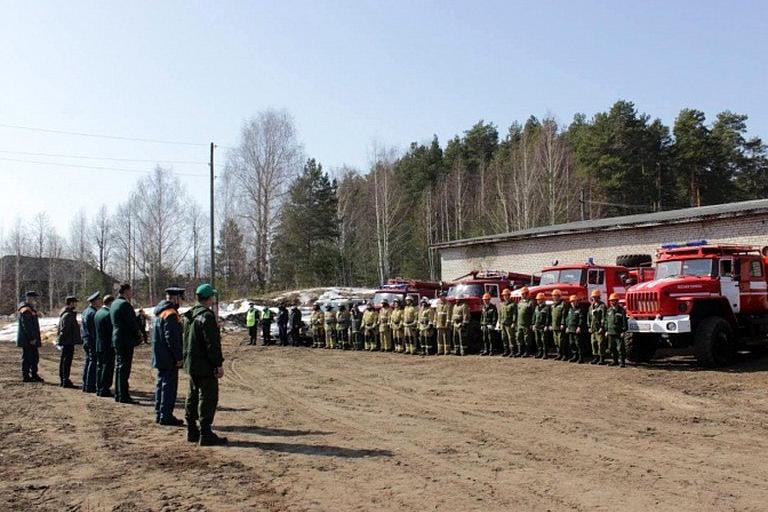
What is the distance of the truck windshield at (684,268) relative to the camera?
14852mm

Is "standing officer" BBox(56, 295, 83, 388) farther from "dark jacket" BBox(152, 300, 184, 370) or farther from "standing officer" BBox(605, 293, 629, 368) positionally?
"standing officer" BBox(605, 293, 629, 368)

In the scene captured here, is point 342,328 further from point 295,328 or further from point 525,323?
point 525,323

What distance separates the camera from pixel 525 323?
56.4 ft

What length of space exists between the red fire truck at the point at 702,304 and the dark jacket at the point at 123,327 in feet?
32.9

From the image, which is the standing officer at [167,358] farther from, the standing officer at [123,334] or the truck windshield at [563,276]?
the truck windshield at [563,276]

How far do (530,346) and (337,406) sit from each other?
849cm

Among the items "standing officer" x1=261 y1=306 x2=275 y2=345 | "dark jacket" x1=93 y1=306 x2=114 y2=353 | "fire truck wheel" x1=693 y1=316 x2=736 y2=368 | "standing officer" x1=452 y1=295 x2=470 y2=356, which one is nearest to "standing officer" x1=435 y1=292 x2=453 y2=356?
"standing officer" x1=452 y1=295 x2=470 y2=356

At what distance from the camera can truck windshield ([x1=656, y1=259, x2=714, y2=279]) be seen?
14.9 meters

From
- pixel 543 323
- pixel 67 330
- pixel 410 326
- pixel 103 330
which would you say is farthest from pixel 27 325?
pixel 543 323

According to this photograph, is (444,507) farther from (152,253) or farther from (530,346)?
(152,253)

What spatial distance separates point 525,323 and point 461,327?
7.67 feet

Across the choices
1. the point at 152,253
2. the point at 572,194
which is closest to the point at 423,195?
the point at 572,194

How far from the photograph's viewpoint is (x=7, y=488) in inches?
241

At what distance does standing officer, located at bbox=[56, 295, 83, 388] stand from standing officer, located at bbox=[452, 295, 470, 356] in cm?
994
